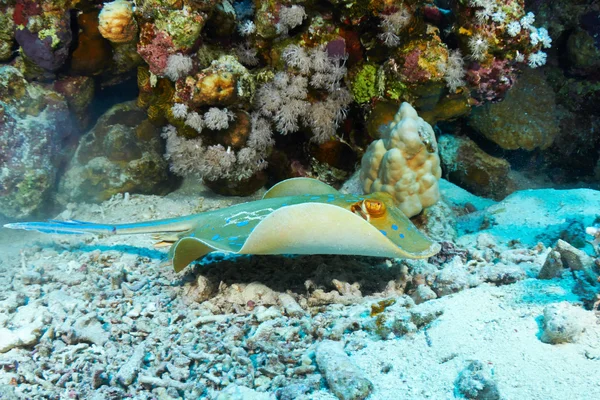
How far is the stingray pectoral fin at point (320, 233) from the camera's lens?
2535 millimetres

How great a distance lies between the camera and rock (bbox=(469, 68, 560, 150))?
6.25 m

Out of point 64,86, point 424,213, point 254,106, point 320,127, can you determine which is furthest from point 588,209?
point 64,86

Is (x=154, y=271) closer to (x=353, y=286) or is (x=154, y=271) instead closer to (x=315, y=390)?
(x=353, y=286)

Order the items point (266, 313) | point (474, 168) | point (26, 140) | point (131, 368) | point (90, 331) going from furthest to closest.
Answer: point (474, 168)
point (26, 140)
point (266, 313)
point (90, 331)
point (131, 368)

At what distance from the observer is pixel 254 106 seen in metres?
5.26

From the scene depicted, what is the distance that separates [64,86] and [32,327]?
4228mm

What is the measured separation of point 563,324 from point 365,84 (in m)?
3.80

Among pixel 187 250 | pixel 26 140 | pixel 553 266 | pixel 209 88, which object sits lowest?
pixel 553 266

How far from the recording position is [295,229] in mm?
2604

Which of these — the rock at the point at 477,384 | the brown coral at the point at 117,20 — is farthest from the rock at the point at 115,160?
the rock at the point at 477,384

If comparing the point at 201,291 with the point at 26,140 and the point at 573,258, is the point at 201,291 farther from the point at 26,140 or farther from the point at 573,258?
the point at 26,140

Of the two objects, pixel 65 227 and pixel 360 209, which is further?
pixel 65 227

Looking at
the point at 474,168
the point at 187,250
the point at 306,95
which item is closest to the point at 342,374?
the point at 187,250

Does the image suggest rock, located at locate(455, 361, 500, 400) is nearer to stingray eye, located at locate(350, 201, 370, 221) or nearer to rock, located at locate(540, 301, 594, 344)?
rock, located at locate(540, 301, 594, 344)
